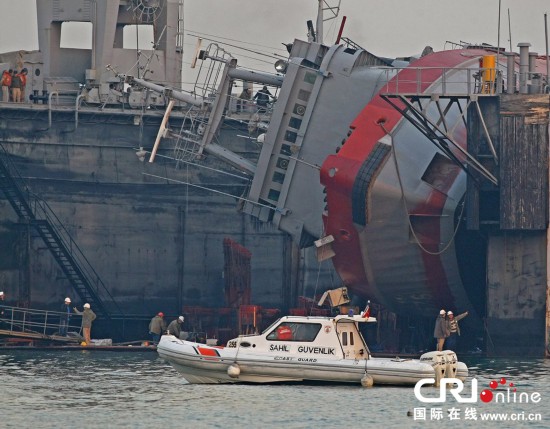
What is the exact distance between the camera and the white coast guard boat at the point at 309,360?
56906 millimetres

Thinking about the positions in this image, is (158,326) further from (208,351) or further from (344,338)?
(344,338)

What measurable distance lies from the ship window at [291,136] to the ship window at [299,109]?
0.76m

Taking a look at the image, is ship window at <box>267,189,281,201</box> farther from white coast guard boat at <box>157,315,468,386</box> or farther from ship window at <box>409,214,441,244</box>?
white coast guard boat at <box>157,315,468,386</box>

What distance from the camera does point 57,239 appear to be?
3250 inches

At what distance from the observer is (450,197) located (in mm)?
70688

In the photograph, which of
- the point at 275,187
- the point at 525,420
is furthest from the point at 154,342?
the point at 525,420

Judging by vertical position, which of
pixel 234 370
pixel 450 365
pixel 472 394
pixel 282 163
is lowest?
pixel 472 394

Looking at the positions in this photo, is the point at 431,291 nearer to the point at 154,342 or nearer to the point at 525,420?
the point at 154,342

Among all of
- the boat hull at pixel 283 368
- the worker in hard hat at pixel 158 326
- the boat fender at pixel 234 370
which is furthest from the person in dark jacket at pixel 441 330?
the boat fender at pixel 234 370

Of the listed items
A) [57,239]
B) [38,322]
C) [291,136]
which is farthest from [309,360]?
[38,322]

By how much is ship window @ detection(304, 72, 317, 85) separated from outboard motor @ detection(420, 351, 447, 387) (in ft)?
67.4

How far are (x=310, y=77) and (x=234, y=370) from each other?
67.6 feet

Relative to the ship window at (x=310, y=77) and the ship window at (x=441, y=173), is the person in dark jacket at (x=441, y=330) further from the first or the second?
the ship window at (x=310, y=77)

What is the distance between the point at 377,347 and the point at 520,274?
799 centimetres
